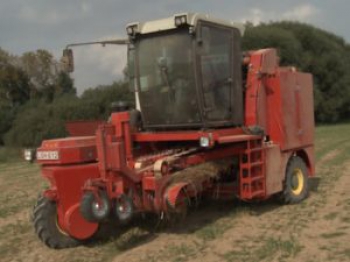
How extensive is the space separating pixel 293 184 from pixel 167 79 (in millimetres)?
3063

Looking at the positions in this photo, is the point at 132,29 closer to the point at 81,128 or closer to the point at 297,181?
the point at 81,128

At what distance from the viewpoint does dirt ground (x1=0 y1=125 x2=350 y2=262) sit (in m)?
6.89

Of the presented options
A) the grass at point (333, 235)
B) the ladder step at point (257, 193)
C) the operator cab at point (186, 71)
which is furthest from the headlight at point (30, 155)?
the grass at point (333, 235)

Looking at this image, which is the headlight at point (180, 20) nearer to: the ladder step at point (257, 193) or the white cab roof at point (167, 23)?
the white cab roof at point (167, 23)

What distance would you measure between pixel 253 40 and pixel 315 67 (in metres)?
6.10

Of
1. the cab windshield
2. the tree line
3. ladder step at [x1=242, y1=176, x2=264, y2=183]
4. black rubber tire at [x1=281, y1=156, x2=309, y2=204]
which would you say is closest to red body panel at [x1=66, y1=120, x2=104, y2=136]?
the cab windshield

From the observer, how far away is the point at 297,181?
10.2 metres

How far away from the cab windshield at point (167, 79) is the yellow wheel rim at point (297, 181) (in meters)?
2.60

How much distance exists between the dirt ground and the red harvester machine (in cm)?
32

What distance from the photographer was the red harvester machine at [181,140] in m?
7.41

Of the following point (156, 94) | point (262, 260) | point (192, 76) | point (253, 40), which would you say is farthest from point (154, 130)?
point (253, 40)

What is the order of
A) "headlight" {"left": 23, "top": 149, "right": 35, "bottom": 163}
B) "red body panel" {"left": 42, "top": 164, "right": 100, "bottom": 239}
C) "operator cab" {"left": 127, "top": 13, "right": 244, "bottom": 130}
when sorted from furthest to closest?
"operator cab" {"left": 127, "top": 13, "right": 244, "bottom": 130} → "headlight" {"left": 23, "top": 149, "right": 35, "bottom": 163} → "red body panel" {"left": 42, "top": 164, "right": 100, "bottom": 239}

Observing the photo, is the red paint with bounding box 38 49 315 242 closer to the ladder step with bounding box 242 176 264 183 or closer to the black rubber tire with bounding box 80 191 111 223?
the ladder step with bounding box 242 176 264 183

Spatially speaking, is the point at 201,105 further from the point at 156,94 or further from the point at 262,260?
the point at 262,260
